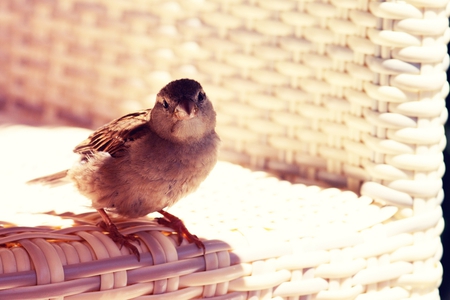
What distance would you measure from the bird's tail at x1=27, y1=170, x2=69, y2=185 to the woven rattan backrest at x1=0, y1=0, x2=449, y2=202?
329 millimetres

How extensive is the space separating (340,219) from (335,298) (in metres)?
0.13

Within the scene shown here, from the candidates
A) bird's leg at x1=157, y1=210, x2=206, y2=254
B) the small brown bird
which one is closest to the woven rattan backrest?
the small brown bird

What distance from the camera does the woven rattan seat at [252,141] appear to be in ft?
2.77

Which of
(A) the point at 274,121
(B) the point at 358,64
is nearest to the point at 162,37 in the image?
(A) the point at 274,121

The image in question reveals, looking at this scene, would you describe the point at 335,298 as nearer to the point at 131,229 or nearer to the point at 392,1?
the point at 131,229

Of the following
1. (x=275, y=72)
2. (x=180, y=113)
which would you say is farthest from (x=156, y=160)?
(x=275, y=72)

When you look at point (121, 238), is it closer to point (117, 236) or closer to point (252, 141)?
point (117, 236)

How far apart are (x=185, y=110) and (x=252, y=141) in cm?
37

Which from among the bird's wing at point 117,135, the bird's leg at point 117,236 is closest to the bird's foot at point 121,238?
the bird's leg at point 117,236

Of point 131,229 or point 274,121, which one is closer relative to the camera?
point 131,229

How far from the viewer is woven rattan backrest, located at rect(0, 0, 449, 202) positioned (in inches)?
43.1

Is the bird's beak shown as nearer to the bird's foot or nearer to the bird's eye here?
the bird's eye

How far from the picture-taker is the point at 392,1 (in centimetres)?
107

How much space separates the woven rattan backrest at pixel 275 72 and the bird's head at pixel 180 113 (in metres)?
0.29
